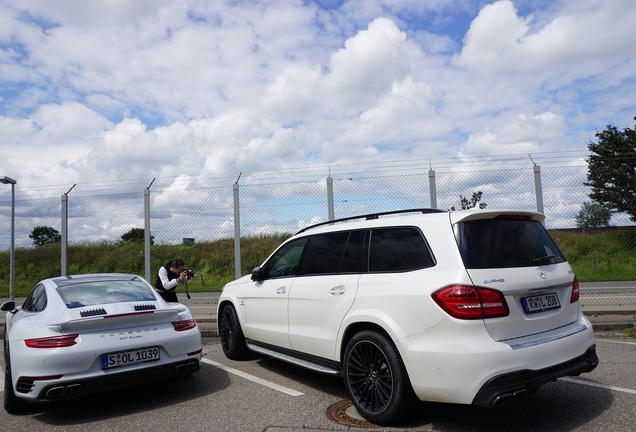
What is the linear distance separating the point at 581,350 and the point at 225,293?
14.6 ft

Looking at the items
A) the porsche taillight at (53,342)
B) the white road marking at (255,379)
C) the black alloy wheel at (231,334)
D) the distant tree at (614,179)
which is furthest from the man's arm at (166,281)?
the distant tree at (614,179)

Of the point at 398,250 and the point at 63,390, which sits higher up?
the point at 398,250

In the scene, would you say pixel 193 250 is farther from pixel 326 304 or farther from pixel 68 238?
pixel 326 304

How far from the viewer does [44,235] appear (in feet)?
55.8

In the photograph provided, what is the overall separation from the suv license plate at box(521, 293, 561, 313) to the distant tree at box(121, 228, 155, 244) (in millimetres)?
11673

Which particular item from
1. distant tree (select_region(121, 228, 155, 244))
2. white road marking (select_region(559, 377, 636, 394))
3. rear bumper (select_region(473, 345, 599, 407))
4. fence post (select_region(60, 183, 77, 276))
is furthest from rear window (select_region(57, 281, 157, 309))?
fence post (select_region(60, 183, 77, 276))

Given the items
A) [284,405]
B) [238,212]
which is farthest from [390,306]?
[238,212]

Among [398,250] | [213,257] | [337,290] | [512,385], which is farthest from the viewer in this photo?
[213,257]

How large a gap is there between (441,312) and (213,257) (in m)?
15.7

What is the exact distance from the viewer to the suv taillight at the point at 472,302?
3.56 meters

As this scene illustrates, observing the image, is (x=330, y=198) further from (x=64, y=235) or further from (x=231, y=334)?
(x=64, y=235)

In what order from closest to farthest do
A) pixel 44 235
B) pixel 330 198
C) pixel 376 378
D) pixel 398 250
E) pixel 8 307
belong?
pixel 376 378 < pixel 398 250 < pixel 8 307 < pixel 330 198 < pixel 44 235

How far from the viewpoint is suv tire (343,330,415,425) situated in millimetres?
3830

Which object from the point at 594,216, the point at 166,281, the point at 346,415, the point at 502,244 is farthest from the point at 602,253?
the point at 346,415
